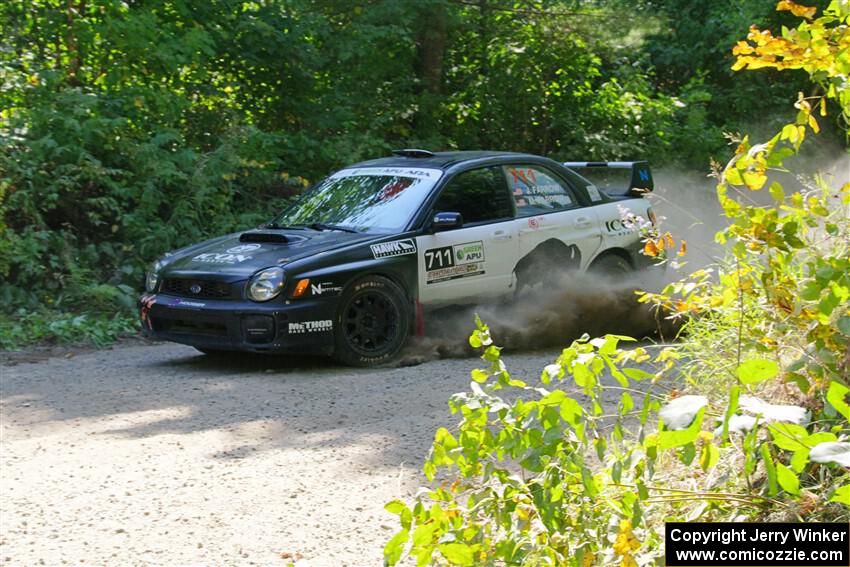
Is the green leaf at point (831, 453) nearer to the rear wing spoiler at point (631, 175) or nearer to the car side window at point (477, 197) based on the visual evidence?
the car side window at point (477, 197)

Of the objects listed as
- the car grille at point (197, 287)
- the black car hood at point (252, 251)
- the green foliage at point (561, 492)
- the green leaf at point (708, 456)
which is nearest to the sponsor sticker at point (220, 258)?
the black car hood at point (252, 251)

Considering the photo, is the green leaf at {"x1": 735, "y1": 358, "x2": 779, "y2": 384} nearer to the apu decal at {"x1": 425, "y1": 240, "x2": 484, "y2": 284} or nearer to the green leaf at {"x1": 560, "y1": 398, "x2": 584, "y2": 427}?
the green leaf at {"x1": 560, "y1": 398, "x2": 584, "y2": 427}

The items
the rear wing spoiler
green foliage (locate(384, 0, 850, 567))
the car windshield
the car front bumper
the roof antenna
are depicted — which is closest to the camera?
green foliage (locate(384, 0, 850, 567))

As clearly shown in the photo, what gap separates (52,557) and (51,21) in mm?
11498

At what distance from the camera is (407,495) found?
533 centimetres

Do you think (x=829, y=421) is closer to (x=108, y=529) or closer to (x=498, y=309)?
(x=108, y=529)

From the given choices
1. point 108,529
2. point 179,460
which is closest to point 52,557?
point 108,529

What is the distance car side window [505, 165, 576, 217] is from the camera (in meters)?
10.2

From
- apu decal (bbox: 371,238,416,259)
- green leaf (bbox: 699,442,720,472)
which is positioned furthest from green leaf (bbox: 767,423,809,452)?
apu decal (bbox: 371,238,416,259)

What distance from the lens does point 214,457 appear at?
241 inches

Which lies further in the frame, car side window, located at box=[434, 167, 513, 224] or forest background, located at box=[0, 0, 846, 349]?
forest background, located at box=[0, 0, 846, 349]

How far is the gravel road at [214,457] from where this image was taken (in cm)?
480

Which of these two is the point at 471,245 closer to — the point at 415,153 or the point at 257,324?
the point at 415,153

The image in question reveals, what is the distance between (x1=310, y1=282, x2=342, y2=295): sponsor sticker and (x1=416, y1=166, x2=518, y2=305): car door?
0.85 m
